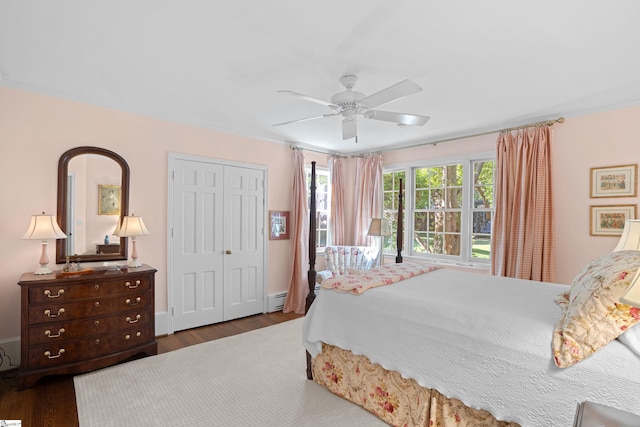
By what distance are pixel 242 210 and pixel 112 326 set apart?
204cm

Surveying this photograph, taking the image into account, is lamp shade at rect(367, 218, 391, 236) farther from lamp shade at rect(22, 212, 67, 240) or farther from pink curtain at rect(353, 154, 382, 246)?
lamp shade at rect(22, 212, 67, 240)

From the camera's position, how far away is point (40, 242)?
121 inches

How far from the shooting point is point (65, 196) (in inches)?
125

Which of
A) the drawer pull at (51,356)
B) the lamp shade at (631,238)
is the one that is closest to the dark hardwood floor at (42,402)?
the drawer pull at (51,356)

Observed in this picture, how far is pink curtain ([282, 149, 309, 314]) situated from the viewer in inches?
191

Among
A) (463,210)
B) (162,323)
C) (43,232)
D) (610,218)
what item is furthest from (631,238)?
(43,232)

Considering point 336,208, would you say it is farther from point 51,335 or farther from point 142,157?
point 51,335

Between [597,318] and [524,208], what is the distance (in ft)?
8.34

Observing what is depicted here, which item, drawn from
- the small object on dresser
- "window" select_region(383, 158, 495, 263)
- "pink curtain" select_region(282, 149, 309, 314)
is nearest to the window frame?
"window" select_region(383, 158, 495, 263)

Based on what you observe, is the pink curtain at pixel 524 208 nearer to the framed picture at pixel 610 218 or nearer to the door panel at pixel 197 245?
the framed picture at pixel 610 218

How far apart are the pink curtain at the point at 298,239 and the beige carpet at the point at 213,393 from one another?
148 cm

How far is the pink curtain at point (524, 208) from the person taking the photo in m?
3.54

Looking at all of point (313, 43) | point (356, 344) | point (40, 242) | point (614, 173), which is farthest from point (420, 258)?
point (40, 242)

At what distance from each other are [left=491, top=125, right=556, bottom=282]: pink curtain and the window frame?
262 mm
